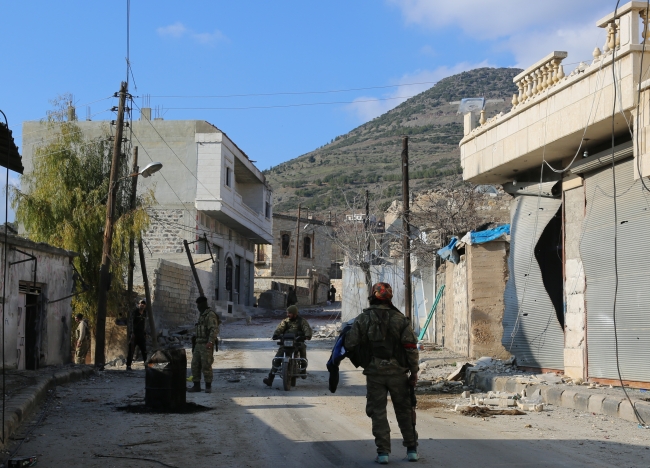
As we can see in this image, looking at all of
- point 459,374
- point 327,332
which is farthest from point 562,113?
point 327,332

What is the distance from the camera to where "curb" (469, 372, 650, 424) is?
10289 millimetres

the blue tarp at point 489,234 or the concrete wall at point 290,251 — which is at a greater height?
the concrete wall at point 290,251

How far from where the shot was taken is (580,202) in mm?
14586

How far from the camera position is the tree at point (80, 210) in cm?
2425

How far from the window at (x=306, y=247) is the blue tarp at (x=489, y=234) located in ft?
168

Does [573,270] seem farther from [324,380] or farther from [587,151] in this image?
[324,380]

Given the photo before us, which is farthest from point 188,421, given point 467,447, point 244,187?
point 244,187

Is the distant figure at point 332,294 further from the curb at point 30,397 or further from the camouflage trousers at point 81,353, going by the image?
the curb at point 30,397

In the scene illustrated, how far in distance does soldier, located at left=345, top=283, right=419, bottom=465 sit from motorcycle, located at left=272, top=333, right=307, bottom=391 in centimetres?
700

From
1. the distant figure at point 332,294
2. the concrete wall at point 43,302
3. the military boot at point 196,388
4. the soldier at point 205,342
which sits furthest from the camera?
the distant figure at point 332,294

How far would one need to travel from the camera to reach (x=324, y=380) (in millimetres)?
16625

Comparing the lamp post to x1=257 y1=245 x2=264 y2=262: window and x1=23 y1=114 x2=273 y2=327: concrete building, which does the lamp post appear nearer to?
x1=23 y1=114 x2=273 y2=327: concrete building

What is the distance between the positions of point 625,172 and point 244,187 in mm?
37330

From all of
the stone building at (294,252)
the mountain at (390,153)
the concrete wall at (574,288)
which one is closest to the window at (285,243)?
the stone building at (294,252)
